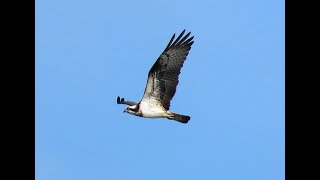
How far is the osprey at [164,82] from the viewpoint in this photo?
11.9m

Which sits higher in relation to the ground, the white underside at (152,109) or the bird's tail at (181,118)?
the white underside at (152,109)

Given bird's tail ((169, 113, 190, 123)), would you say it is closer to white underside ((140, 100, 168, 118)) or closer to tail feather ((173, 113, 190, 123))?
tail feather ((173, 113, 190, 123))

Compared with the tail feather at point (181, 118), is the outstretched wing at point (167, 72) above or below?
above

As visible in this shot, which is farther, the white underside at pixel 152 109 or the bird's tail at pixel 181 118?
the white underside at pixel 152 109

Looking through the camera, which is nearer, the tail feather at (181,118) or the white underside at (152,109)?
the tail feather at (181,118)

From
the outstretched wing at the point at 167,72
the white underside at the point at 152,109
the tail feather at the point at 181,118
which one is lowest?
the tail feather at the point at 181,118

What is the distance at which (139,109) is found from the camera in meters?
12.1

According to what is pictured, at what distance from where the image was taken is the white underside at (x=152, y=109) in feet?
39.5

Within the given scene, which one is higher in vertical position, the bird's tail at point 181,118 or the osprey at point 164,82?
the osprey at point 164,82

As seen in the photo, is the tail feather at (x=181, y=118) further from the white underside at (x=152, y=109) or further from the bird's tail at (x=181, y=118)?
the white underside at (x=152, y=109)

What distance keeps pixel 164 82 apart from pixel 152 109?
24.1 inches

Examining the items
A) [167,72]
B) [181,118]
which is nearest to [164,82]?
[167,72]
